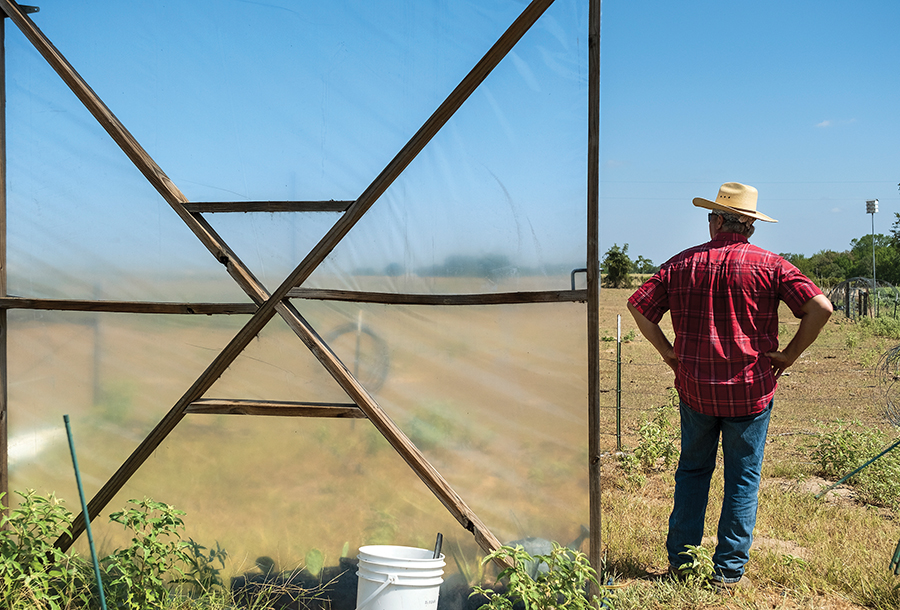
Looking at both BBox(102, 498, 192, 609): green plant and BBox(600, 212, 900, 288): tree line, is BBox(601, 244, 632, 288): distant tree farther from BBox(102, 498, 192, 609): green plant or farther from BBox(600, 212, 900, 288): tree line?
BBox(102, 498, 192, 609): green plant

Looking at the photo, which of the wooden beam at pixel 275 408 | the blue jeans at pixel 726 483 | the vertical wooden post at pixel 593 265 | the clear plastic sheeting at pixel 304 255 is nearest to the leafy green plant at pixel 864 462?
the blue jeans at pixel 726 483

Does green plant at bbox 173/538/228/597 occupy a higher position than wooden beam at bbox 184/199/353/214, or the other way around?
wooden beam at bbox 184/199/353/214

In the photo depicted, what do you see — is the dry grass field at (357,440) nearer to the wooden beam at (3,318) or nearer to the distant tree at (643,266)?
the wooden beam at (3,318)

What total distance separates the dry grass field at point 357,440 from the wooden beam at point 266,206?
483 millimetres

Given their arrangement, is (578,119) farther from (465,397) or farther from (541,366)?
(465,397)

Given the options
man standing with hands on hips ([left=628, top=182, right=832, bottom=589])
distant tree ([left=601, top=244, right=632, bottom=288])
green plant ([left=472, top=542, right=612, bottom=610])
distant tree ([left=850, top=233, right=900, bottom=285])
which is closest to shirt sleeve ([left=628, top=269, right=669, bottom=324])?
man standing with hands on hips ([left=628, top=182, right=832, bottom=589])

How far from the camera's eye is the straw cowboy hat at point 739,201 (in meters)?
3.21

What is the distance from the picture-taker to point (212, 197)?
11.0 ft

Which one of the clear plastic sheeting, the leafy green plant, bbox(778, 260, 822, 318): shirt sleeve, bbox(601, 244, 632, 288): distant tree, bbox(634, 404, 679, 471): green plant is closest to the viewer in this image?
bbox(778, 260, 822, 318): shirt sleeve

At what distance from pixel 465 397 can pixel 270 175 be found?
57.7 inches

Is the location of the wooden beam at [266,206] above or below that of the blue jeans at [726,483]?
above

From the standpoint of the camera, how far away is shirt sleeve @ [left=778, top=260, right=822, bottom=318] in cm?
301

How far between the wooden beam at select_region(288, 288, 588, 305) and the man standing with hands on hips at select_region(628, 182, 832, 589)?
0.51 m

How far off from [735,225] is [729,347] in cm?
61
